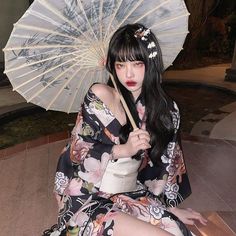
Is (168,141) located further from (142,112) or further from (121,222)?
(121,222)

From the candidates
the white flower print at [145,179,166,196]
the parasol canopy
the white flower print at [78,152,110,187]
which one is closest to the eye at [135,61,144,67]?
the parasol canopy

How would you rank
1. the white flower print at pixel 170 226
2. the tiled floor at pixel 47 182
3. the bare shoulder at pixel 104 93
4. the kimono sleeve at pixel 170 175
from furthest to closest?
1. the tiled floor at pixel 47 182
2. the kimono sleeve at pixel 170 175
3. the bare shoulder at pixel 104 93
4. the white flower print at pixel 170 226

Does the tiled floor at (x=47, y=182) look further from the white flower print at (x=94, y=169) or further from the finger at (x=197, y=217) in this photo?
the white flower print at (x=94, y=169)

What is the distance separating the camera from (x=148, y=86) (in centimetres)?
215

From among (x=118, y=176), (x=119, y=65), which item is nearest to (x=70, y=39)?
(x=119, y=65)

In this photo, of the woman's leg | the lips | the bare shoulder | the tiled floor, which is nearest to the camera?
the woman's leg

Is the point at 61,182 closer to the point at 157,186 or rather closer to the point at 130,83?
the point at 157,186

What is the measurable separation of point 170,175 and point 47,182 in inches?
79.5

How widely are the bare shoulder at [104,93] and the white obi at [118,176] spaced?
366mm

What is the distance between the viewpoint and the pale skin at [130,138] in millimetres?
1752

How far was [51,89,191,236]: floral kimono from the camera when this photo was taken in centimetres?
196

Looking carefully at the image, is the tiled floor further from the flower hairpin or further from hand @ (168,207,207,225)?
the flower hairpin

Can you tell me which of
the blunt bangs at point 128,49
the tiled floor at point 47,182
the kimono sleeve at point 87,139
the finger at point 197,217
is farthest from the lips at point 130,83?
the tiled floor at point 47,182

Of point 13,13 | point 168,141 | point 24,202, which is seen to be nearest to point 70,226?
point 168,141
